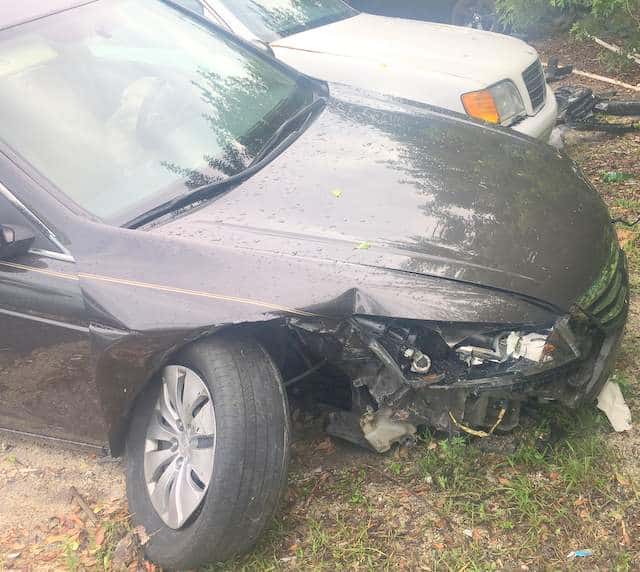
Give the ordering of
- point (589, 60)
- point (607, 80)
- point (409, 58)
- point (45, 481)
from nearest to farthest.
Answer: point (45, 481), point (409, 58), point (607, 80), point (589, 60)

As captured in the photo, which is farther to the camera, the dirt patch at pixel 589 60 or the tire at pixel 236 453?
the dirt patch at pixel 589 60

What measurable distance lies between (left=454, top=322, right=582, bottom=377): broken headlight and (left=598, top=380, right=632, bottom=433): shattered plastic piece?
0.60m

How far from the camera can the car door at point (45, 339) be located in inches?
102

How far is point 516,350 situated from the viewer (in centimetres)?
239

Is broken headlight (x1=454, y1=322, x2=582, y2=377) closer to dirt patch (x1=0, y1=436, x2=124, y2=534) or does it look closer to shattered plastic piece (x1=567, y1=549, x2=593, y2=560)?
shattered plastic piece (x1=567, y1=549, x2=593, y2=560)

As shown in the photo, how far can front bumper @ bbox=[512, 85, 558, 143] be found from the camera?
16.0ft

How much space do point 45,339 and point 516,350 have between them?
1.70 meters

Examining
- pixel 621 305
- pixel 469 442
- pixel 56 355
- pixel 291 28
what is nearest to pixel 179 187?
pixel 56 355

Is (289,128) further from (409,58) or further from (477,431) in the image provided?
(409,58)

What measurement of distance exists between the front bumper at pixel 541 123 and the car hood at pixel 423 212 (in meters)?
1.61

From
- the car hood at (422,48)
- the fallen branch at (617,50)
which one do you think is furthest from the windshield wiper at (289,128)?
the fallen branch at (617,50)

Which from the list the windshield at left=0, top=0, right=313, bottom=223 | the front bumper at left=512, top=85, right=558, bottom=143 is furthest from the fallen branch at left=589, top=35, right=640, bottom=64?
the windshield at left=0, top=0, right=313, bottom=223

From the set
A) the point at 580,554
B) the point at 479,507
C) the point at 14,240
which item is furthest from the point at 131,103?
the point at 580,554

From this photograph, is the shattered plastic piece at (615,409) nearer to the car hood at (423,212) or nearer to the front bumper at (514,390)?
the front bumper at (514,390)
